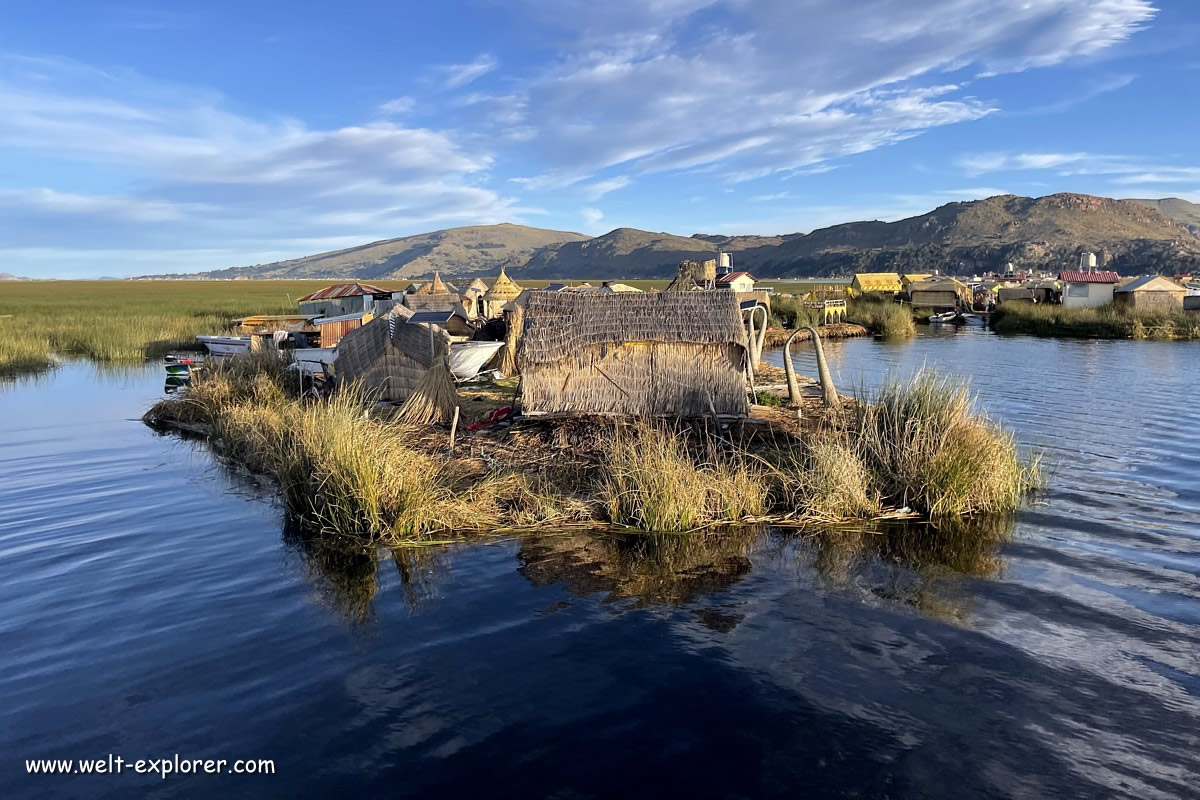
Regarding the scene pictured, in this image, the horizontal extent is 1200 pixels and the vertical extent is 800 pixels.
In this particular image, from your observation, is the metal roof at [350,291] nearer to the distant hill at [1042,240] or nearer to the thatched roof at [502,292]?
the thatched roof at [502,292]

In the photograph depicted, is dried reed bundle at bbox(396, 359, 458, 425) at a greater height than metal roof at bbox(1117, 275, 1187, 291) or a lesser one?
lesser

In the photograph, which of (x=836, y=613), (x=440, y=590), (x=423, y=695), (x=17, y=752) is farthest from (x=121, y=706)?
(x=836, y=613)

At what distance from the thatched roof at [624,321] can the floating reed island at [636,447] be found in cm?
2

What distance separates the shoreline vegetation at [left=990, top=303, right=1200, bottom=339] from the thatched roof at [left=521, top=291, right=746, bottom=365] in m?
37.3

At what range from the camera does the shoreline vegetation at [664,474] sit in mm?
10258

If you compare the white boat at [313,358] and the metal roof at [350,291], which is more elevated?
the metal roof at [350,291]

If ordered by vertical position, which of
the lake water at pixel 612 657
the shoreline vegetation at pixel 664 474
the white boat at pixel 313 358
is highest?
the white boat at pixel 313 358

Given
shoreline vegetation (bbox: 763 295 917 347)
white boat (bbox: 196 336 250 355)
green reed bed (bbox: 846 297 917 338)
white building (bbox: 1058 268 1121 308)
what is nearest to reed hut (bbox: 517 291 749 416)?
white boat (bbox: 196 336 250 355)

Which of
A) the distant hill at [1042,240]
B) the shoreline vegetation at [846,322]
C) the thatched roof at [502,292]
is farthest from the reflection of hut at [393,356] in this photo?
the distant hill at [1042,240]

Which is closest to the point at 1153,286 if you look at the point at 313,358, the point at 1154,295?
the point at 1154,295

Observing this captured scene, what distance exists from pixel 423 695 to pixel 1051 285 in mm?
65142

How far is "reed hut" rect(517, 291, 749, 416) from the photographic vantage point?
41.4ft

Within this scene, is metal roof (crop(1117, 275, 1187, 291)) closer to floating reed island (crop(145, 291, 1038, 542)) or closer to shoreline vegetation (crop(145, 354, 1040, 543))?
floating reed island (crop(145, 291, 1038, 542))

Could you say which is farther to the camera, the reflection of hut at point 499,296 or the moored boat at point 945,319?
the moored boat at point 945,319
